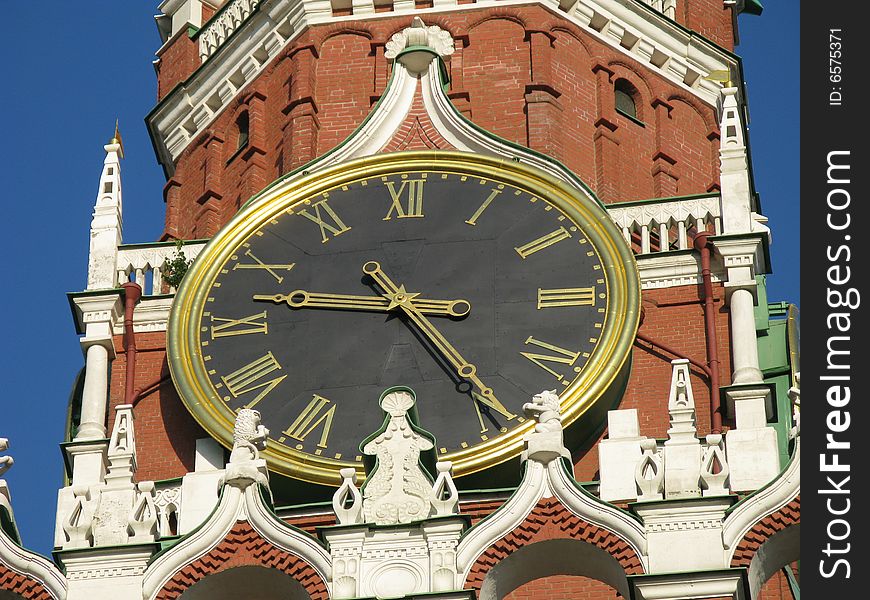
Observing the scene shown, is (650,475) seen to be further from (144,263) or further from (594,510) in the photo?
(144,263)

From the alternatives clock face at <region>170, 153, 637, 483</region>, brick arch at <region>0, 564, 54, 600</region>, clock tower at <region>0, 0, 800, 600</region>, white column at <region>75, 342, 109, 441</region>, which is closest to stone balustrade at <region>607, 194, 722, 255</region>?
clock tower at <region>0, 0, 800, 600</region>

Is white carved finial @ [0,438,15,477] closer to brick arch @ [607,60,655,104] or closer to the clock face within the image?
the clock face

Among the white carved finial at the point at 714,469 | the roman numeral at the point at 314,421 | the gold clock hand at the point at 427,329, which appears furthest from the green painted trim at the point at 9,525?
the white carved finial at the point at 714,469

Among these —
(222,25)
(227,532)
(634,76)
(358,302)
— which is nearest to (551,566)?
(227,532)

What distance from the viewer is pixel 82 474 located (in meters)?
27.3

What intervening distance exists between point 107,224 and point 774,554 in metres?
7.85

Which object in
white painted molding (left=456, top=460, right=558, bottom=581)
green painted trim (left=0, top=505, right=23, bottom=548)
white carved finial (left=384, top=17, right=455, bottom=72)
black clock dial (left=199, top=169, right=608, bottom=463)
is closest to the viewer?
white painted molding (left=456, top=460, right=558, bottom=581)

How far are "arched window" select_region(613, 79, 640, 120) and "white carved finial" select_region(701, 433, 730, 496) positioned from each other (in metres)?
7.39

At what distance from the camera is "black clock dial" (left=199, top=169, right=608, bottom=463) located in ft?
89.3

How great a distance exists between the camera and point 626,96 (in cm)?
3195
